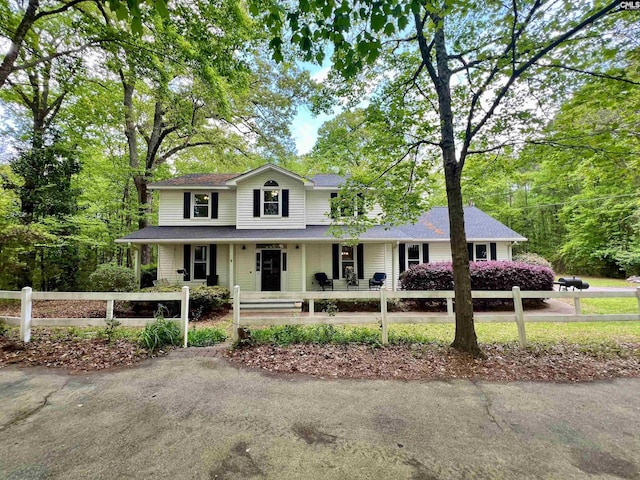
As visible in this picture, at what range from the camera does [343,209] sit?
6.62m

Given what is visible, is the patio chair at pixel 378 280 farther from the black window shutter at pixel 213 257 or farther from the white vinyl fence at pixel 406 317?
the black window shutter at pixel 213 257

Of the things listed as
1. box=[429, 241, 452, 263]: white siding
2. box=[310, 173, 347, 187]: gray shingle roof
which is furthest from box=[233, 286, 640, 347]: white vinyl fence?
box=[429, 241, 452, 263]: white siding

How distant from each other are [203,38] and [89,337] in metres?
8.27

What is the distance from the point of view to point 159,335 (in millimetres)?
5250

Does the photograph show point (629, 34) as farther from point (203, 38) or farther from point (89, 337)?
point (89, 337)

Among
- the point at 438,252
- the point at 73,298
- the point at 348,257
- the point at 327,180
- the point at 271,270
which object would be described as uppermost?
the point at 327,180

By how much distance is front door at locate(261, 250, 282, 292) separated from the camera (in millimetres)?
13383

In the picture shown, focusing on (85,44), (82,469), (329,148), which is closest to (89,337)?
(82,469)

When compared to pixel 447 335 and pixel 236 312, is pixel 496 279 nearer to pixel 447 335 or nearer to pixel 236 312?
pixel 447 335

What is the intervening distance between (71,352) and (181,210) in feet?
33.3

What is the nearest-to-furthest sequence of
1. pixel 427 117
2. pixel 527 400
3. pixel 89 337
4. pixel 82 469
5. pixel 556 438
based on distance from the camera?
pixel 82 469 < pixel 556 438 < pixel 527 400 < pixel 89 337 < pixel 427 117

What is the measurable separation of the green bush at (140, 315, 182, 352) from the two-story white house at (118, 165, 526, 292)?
7.04 metres

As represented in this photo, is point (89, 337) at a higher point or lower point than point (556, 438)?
higher

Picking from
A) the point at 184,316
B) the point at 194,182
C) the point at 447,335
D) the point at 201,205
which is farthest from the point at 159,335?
the point at 194,182
